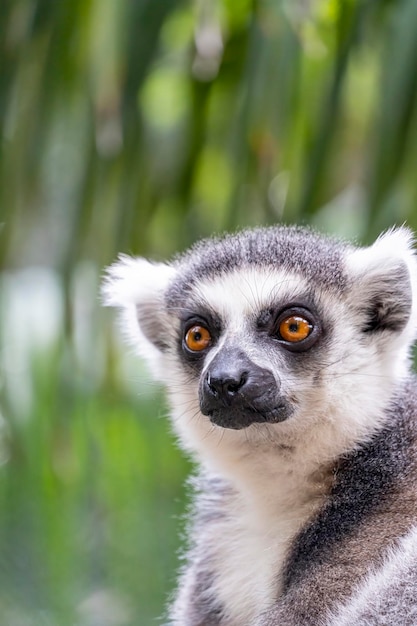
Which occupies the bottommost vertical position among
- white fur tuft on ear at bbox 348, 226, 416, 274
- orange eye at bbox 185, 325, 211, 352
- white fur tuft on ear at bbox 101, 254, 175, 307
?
orange eye at bbox 185, 325, 211, 352

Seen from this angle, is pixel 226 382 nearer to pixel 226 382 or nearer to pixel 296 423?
pixel 226 382

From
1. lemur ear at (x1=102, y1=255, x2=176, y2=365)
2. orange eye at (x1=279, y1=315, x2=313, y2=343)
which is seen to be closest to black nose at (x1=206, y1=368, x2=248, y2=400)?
orange eye at (x1=279, y1=315, x2=313, y2=343)

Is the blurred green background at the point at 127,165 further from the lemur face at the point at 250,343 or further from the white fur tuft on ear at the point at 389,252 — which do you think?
the lemur face at the point at 250,343

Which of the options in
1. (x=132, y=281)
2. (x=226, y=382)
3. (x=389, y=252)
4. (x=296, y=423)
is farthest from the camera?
(x=132, y=281)

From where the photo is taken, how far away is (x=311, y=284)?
2256 mm

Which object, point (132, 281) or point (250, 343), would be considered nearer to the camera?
point (250, 343)

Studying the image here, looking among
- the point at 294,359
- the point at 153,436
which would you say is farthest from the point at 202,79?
the point at 153,436

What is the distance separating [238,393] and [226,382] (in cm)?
4

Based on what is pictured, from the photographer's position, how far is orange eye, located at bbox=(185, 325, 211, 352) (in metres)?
2.30

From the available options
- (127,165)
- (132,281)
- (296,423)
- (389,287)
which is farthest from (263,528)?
(127,165)

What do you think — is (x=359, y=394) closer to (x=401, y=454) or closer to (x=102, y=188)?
(x=401, y=454)

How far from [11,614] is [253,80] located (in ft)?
5.68

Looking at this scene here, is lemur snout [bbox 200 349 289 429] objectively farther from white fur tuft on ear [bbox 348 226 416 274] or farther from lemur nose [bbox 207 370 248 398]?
white fur tuft on ear [bbox 348 226 416 274]

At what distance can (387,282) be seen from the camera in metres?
2.27
